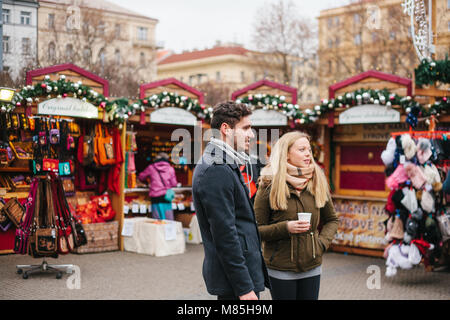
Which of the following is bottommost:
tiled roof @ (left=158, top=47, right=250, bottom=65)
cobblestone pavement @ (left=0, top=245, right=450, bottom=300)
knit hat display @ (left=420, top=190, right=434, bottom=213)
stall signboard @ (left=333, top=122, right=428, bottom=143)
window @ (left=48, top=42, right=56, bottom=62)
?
cobblestone pavement @ (left=0, top=245, right=450, bottom=300)

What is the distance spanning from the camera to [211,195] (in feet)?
9.86

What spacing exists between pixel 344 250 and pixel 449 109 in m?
3.44

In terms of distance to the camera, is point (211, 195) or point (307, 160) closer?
point (211, 195)

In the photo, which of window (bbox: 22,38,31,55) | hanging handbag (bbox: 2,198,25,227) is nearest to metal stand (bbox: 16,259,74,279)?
hanging handbag (bbox: 2,198,25,227)

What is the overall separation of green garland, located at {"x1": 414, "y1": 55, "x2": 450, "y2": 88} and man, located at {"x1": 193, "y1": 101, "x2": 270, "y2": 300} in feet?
19.1

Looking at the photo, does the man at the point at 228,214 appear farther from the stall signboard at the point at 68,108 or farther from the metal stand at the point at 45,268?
the stall signboard at the point at 68,108

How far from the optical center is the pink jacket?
36.3 ft

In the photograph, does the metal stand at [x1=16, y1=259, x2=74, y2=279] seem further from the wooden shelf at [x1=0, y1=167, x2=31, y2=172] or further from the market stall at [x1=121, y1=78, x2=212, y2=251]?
the market stall at [x1=121, y1=78, x2=212, y2=251]

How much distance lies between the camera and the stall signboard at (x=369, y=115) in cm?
916

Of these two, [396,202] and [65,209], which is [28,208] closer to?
[65,209]

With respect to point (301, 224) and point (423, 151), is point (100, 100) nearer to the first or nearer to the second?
point (423, 151)

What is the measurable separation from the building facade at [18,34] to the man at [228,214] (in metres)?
7.36

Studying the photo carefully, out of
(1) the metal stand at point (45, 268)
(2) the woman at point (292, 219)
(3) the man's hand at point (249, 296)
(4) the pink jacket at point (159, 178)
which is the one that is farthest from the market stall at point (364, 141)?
(3) the man's hand at point (249, 296)
